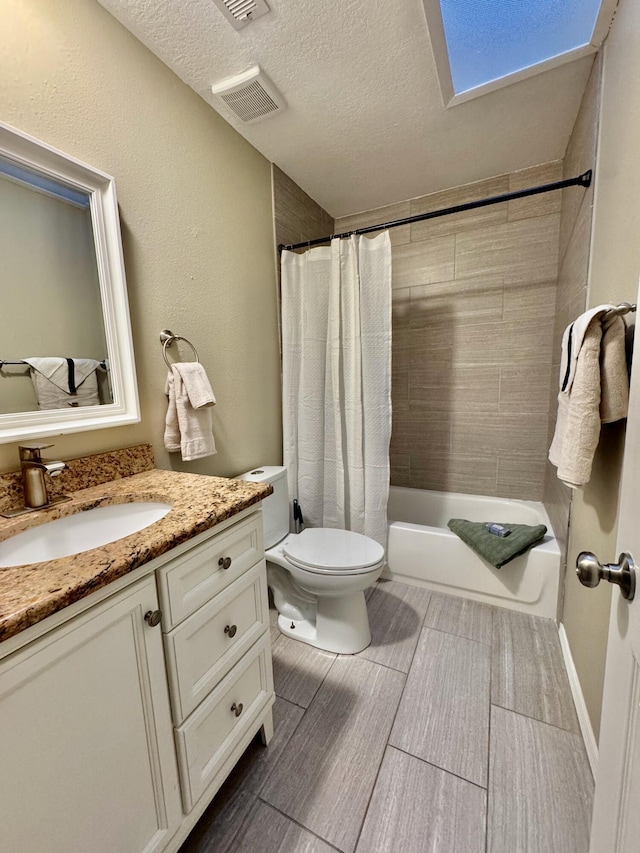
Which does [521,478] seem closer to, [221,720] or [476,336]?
[476,336]

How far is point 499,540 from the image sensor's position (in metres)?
1.76

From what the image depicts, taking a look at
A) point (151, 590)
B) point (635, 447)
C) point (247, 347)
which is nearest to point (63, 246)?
point (247, 347)

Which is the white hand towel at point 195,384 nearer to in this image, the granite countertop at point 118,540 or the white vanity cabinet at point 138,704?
the granite countertop at point 118,540

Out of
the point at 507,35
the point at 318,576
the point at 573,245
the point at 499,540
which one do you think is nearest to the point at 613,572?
the point at 318,576

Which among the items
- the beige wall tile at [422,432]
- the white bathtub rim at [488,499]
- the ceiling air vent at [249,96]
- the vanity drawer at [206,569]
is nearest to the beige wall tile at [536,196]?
the beige wall tile at [422,432]

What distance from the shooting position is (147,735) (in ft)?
2.39

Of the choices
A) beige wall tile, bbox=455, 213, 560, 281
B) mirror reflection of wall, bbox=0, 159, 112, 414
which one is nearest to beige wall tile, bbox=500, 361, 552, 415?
beige wall tile, bbox=455, 213, 560, 281

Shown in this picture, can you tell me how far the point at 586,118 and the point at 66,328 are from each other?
85.4 inches

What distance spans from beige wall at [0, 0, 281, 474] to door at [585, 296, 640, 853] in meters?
1.37

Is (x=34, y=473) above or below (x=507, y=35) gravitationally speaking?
below

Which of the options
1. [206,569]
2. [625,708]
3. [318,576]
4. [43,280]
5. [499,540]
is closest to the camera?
[625,708]

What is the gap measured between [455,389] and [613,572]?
190 centimetres

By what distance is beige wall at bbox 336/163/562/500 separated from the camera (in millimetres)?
2078

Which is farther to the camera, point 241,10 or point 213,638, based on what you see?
point 241,10
